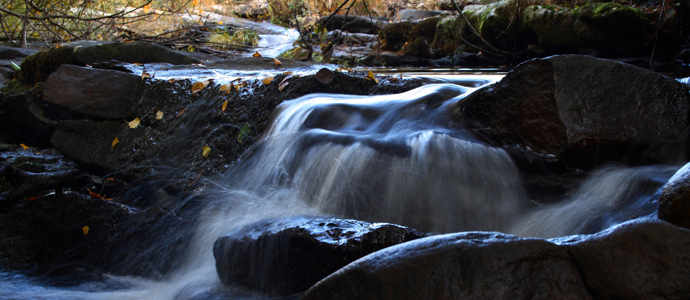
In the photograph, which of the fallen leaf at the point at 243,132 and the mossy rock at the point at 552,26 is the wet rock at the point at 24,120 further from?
the mossy rock at the point at 552,26

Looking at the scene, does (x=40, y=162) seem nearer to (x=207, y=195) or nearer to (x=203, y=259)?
(x=207, y=195)

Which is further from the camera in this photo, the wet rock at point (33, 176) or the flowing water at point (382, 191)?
the wet rock at point (33, 176)

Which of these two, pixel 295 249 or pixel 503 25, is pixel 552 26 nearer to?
pixel 503 25

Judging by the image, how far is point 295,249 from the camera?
2133 mm

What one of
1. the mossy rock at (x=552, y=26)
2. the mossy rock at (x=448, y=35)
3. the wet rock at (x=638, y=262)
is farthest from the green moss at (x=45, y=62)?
the mossy rock at (x=448, y=35)

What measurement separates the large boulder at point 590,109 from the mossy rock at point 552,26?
603 centimetres

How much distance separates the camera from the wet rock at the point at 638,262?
1410mm

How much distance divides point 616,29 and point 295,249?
7891 mm

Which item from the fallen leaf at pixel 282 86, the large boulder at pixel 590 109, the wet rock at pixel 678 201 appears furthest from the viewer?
the fallen leaf at pixel 282 86

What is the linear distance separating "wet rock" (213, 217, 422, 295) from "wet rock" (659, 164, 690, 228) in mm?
1026

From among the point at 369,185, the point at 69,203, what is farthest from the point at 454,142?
the point at 69,203

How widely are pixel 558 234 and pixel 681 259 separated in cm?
103

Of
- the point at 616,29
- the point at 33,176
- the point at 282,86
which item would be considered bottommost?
the point at 33,176

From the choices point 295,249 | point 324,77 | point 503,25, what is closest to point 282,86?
Result: point 324,77
